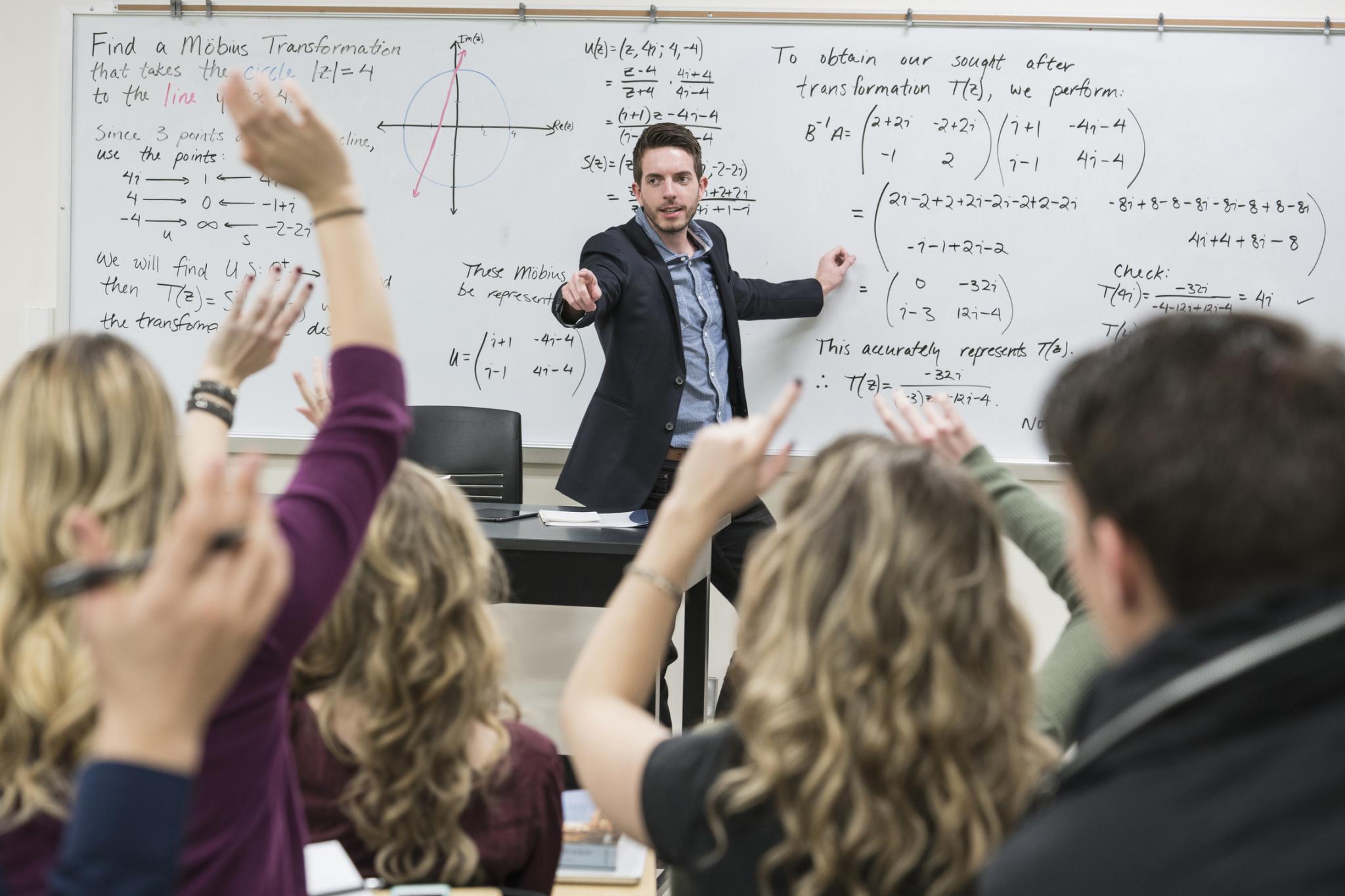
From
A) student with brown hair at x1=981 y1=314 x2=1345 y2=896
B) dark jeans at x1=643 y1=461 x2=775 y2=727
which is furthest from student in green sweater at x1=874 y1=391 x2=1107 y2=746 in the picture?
dark jeans at x1=643 y1=461 x2=775 y2=727

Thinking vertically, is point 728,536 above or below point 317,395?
below

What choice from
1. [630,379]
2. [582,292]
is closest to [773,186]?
[630,379]

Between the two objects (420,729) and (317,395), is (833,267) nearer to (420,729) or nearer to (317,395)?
(317,395)

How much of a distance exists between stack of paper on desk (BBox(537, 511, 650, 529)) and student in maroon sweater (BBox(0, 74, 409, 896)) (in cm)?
212

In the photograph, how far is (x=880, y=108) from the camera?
12.5 feet

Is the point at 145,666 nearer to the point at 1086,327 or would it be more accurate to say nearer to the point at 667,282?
the point at 667,282

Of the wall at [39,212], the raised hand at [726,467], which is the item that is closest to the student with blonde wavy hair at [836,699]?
the raised hand at [726,467]

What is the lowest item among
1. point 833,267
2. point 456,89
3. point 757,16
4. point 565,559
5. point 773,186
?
point 565,559

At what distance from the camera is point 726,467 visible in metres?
1.00

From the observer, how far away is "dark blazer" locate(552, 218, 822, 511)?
3.65 metres

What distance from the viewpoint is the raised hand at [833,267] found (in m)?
3.85

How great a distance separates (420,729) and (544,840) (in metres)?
0.21

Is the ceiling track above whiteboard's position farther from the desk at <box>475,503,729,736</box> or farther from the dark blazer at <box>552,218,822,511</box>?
the desk at <box>475,503,729,736</box>

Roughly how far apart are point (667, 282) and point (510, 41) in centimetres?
100
